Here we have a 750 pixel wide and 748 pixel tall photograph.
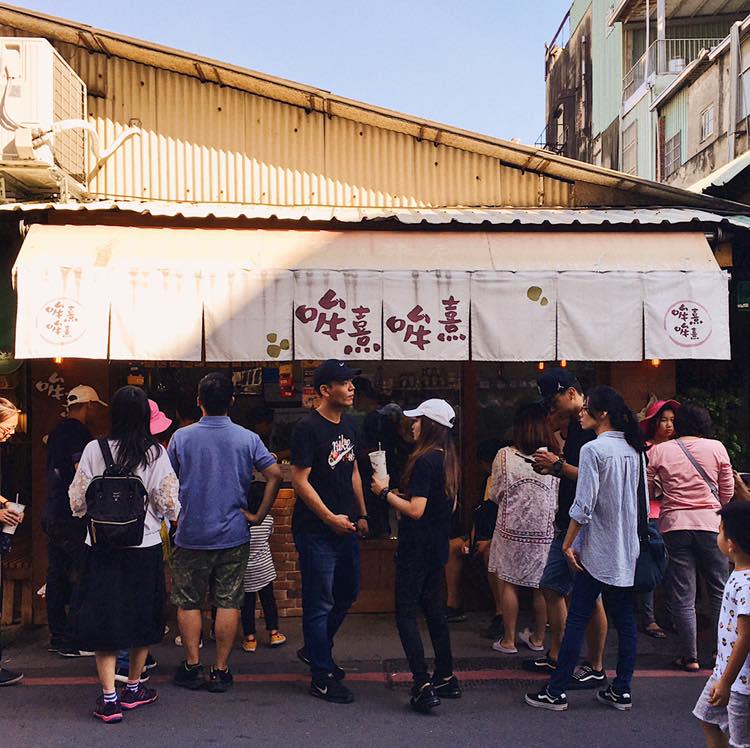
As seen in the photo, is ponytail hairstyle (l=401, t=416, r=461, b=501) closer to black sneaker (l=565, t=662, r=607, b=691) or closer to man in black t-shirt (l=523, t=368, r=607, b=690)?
man in black t-shirt (l=523, t=368, r=607, b=690)

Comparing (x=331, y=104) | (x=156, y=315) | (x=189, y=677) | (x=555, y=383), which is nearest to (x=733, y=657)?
(x=555, y=383)

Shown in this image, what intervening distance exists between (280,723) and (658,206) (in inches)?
255

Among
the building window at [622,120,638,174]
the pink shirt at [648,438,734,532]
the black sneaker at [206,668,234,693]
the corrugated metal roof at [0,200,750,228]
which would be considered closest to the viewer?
the black sneaker at [206,668,234,693]

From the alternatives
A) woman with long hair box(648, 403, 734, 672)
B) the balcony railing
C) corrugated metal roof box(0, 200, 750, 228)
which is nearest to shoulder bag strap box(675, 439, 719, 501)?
woman with long hair box(648, 403, 734, 672)

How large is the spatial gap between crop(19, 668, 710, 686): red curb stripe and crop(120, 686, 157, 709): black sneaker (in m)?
0.48

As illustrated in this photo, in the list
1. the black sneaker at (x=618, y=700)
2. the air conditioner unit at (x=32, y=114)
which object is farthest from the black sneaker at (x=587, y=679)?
the air conditioner unit at (x=32, y=114)

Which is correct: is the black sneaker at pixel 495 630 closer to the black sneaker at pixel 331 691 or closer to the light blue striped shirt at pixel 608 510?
the black sneaker at pixel 331 691

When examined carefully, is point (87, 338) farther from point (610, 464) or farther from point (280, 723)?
point (610, 464)

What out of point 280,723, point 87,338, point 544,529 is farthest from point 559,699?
point 87,338

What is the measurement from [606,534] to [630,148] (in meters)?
21.6

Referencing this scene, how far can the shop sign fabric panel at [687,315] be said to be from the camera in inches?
273

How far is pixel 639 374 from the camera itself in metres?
7.73

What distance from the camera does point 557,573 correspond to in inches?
218

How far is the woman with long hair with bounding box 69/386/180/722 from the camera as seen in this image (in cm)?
479
